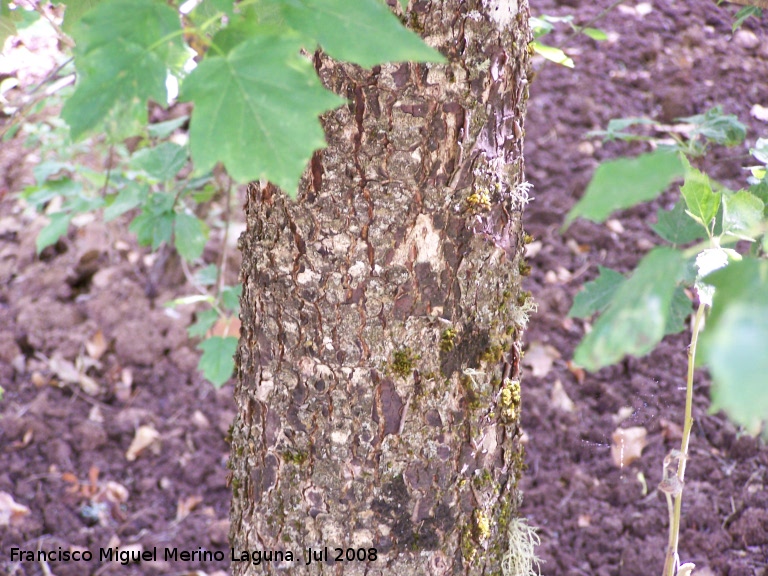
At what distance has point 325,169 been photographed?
0.98 meters

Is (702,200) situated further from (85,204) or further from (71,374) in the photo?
(71,374)

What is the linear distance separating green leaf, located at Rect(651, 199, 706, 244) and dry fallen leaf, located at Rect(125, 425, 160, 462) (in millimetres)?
1766

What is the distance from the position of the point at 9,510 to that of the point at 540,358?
5.89ft

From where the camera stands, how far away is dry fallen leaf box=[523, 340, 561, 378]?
2.40m

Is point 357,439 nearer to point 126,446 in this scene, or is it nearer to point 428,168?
point 428,168

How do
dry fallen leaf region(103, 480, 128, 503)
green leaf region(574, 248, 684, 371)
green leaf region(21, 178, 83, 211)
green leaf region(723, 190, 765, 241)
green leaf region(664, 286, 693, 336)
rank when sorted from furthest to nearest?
dry fallen leaf region(103, 480, 128, 503) → green leaf region(21, 178, 83, 211) → green leaf region(664, 286, 693, 336) → green leaf region(723, 190, 765, 241) → green leaf region(574, 248, 684, 371)

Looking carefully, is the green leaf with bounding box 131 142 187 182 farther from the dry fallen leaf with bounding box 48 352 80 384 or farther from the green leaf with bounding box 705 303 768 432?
the green leaf with bounding box 705 303 768 432

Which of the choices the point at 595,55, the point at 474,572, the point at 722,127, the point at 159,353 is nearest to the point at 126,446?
the point at 159,353

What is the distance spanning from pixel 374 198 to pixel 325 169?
0.27 feet

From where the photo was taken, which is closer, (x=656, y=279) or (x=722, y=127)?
(x=656, y=279)

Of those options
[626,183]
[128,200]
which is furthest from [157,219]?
[626,183]

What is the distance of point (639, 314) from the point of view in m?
0.47

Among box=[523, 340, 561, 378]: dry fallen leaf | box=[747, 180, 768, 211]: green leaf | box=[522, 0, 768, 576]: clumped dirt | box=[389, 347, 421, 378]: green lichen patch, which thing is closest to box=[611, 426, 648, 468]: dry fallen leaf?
box=[522, 0, 768, 576]: clumped dirt

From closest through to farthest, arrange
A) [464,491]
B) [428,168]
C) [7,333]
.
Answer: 1. [428,168]
2. [464,491]
3. [7,333]
